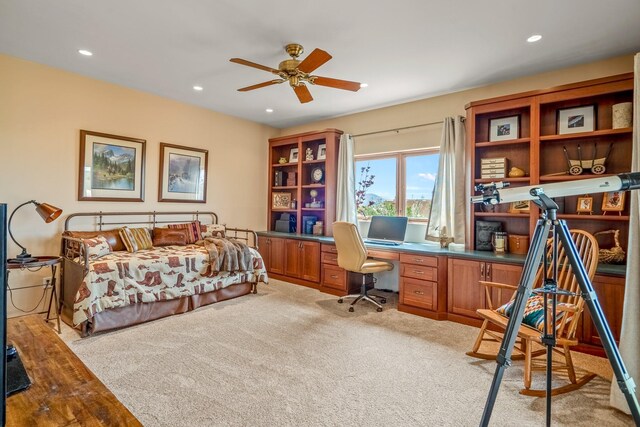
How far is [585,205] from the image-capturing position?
2945 mm

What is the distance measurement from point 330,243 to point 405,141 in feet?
A: 5.80

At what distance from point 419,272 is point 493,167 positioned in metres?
1.41

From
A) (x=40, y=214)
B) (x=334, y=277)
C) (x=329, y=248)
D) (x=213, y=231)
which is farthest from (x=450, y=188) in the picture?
(x=40, y=214)

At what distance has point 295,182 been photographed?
5410mm

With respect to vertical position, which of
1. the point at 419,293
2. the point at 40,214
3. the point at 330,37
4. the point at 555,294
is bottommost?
the point at 419,293

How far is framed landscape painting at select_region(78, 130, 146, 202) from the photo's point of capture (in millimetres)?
3656

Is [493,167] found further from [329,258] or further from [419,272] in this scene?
[329,258]

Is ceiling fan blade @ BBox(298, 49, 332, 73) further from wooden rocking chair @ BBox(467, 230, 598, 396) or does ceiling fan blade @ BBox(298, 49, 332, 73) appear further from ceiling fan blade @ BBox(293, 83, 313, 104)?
wooden rocking chair @ BBox(467, 230, 598, 396)

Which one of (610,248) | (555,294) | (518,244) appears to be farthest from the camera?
(518,244)

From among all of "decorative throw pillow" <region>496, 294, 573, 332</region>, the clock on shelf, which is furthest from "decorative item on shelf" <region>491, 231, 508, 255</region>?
the clock on shelf

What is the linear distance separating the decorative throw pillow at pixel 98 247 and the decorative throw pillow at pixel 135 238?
0.78 feet

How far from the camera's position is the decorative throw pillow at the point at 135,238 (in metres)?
3.71

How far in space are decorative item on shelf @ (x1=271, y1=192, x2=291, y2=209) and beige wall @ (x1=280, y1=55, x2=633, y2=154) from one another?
1223mm

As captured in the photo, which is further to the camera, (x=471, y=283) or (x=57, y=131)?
(x=57, y=131)
